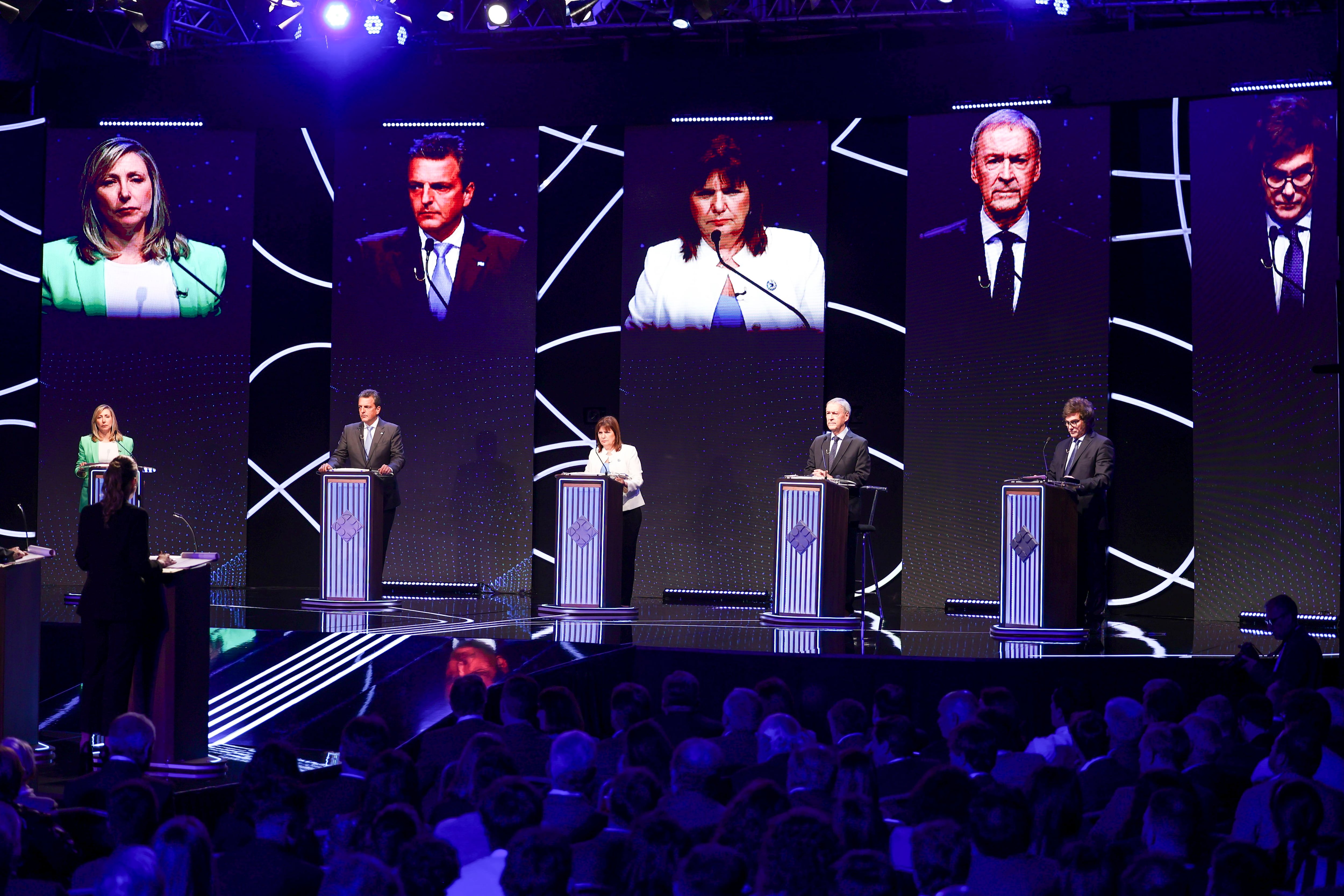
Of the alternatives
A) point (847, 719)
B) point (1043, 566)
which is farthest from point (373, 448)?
point (847, 719)

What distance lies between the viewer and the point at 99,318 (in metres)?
10.9

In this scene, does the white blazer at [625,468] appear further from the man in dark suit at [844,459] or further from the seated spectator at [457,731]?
the seated spectator at [457,731]

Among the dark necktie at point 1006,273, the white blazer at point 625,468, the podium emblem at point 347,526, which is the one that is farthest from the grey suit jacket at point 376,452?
the dark necktie at point 1006,273

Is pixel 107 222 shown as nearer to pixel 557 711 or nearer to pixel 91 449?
pixel 91 449

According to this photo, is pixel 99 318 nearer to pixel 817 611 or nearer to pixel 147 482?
pixel 147 482

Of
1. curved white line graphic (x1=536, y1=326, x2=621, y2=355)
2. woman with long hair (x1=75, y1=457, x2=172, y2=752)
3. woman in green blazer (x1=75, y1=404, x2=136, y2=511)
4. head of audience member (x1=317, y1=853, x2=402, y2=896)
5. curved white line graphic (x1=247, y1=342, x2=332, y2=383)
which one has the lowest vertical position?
head of audience member (x1=317, y1=853, x2=402, y2=896)

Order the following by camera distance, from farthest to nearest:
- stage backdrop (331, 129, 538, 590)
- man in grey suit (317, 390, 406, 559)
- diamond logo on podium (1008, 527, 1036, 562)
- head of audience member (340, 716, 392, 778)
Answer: stage backdrop (331, 129, 538, 590), man in grey suit (317, 390, 406, 559), diamond logo on podium (1008, 527, 1036, 562), head of audience member (340, 716, 392, 778)

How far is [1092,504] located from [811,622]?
186cm

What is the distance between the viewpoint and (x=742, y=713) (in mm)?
→ 4801

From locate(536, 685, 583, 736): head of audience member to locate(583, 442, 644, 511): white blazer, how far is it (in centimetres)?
430

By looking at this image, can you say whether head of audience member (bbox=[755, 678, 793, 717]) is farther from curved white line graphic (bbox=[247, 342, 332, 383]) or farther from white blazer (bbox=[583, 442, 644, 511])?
curved white line graphic (bbox=[247, 342, 332, 383])

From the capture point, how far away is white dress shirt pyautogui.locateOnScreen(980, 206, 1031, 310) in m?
10.0

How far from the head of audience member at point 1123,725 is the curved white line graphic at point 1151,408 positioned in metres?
5.50

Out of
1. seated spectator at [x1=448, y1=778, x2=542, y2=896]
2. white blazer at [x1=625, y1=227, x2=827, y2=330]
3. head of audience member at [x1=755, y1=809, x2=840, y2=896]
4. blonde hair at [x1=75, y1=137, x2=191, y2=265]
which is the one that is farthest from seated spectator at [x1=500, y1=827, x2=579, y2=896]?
blonde hair at [x1=75, y1=137, x2=191, y2=265]
